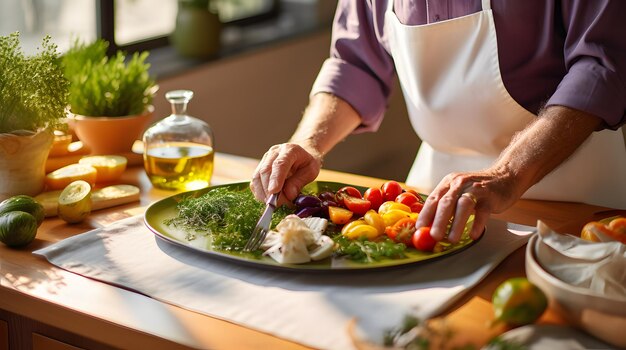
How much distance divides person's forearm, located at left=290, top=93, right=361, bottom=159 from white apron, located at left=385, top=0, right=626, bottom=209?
15cm

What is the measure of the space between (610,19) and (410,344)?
935mm

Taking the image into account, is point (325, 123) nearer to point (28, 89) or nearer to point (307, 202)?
point (307, 202)

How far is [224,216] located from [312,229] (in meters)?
0.17

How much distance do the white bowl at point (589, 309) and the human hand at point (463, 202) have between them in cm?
23

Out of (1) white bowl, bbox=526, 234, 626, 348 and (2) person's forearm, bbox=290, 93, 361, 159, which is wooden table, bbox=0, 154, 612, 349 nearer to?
(1) white bowl, bbox=526, 234, 626, 348

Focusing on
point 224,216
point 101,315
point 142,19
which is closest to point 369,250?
point 224,216

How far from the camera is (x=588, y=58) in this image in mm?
1633

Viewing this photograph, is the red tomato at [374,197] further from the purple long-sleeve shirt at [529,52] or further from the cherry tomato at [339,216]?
the purple long-sleeve shirt at [529,52]

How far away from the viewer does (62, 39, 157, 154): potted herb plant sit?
1896 mm

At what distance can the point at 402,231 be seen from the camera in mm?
1369

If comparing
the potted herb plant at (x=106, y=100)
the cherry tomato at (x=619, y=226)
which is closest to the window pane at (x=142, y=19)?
the potted herb plant at (x=106, y=100)

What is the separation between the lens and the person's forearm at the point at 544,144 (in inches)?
59.3

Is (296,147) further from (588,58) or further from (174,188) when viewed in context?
(588,58)

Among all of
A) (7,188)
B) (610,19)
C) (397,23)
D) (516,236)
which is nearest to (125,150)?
(7,188)
